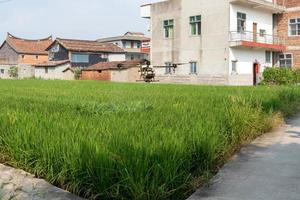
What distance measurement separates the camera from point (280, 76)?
24750 millimetres

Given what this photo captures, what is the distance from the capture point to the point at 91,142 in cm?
430

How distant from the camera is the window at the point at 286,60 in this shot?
3319cm

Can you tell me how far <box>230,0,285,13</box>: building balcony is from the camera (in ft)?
98.7

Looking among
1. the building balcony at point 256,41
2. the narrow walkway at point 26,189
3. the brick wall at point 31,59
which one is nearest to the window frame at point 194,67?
the building balcony at point 256,41

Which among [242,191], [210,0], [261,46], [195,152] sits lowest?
[242,191]

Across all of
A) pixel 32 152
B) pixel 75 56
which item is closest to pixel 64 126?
pixel 32 152

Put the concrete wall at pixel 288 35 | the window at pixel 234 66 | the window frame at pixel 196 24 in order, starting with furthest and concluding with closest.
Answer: the concrete wall at pixel 288 35, the window frame at pixel 196 24, the window at pixel 234 66

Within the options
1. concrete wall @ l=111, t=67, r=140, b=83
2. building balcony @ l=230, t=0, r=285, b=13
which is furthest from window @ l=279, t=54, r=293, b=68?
concrete wall @ l=111, t=67, r=140, b=83

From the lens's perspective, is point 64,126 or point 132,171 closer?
point 132,171

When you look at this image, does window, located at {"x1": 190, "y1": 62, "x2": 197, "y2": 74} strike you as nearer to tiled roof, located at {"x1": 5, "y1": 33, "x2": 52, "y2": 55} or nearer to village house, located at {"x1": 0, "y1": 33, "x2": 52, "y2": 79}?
village house, located at {"x1": 0, "y1": 33, "x2": 52, "y2": 79}

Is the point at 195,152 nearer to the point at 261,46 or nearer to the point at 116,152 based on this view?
the point at 116,152

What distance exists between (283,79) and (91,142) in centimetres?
2167

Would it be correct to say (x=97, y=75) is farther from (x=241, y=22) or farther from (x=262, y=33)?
(x=262, y=33)

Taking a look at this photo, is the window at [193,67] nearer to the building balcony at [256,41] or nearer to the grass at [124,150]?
the building balcony at [256,41]
